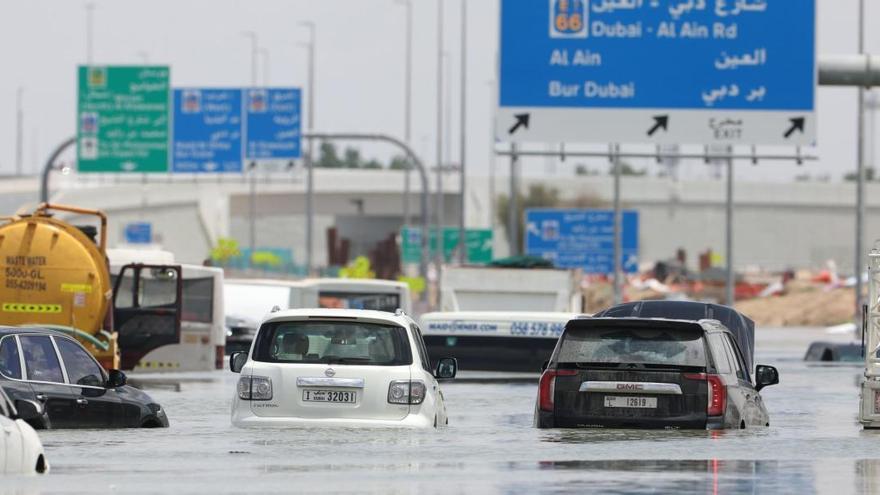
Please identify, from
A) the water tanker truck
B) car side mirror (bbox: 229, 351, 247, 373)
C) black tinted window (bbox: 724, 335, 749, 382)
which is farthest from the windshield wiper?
the water tanker truck

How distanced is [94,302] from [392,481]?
15.9m

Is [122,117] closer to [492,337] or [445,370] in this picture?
[492,337]

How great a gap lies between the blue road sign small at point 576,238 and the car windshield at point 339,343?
55.4m

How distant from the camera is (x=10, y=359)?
17391mm

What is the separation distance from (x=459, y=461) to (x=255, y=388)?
7.77 feet

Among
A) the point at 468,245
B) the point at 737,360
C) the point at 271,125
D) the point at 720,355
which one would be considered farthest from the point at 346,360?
the point at 468,245

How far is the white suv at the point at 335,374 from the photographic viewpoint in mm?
17266

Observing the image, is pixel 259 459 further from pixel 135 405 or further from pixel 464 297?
pixel 464 297

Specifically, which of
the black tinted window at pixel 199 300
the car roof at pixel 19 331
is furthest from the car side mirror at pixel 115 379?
the black tinted window at pixel 199 300

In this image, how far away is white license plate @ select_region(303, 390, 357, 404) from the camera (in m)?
17.3

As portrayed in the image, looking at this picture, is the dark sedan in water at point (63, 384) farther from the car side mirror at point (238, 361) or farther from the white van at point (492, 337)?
the white van at point (492, 337)

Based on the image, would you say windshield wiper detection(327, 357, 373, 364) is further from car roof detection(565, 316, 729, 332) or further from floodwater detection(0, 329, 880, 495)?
car roof detection(565, 316, 729, 332)

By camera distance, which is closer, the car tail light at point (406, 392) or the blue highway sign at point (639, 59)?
the car tail light at point (406, 392)

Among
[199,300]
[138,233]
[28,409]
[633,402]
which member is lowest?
[28,409]
